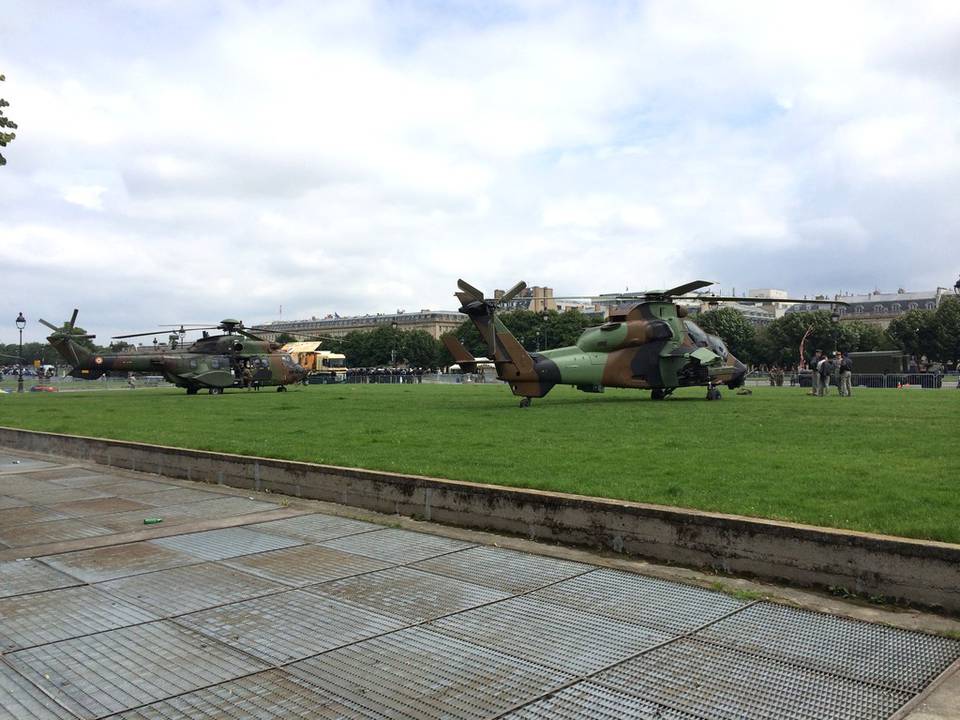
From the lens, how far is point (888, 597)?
5.84m

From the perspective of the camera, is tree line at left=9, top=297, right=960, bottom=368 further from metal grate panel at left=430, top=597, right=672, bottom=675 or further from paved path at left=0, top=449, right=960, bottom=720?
metal grate panel at left=430, top=597, right=672, bottom=675

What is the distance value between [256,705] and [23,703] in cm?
126

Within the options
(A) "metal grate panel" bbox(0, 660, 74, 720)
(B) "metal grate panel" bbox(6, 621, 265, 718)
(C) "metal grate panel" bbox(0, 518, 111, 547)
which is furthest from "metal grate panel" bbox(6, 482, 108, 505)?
(A) "metal grate panel" bbox(0, 660, 74, 720)

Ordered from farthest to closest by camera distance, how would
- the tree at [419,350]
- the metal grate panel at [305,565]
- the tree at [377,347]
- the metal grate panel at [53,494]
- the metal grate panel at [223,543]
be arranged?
the tree at [419,350], the tree at [377,347], the metal grate panel at [53,494], the metal grate panel at [223,543], the metal grate panel at [305,565]

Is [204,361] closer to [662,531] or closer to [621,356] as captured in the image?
[621,356]

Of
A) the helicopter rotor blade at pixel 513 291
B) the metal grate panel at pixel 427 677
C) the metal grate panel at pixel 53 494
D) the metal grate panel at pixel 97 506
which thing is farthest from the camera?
the helicopter rotor blade at pixel 513 291

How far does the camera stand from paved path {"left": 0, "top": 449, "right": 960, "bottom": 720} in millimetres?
4242

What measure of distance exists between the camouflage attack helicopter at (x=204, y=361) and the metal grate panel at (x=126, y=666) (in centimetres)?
3659

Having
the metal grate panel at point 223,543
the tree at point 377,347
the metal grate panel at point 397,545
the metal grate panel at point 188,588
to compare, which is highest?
the tree at point 377,347

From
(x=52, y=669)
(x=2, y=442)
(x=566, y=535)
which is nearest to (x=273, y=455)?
(x=566, y=535)

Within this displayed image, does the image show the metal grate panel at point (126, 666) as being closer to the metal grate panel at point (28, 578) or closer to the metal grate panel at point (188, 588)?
the metal grate panel at point (188, 588)

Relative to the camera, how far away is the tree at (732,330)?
3991 inches

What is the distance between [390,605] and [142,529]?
431 centimetres

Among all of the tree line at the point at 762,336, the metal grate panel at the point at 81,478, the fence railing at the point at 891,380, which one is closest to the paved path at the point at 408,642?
the metal grate panel at the point at 81,478
